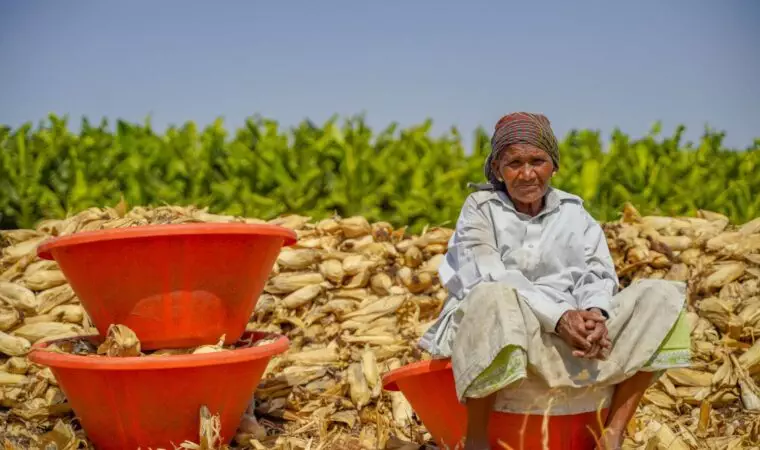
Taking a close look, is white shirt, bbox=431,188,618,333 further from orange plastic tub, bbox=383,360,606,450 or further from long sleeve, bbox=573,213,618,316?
orange plastic tub, bbox=383,360,606,450

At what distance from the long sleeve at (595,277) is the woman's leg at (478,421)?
1.46 feet

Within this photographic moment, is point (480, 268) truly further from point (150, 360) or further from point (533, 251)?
point (150, 360)

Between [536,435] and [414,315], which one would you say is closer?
[536,435]

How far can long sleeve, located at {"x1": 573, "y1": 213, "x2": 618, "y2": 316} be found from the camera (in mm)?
2917

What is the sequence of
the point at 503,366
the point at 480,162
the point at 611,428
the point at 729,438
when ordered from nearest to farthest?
the point at 503,366, the point at 611,428, the point at 729,438, the point at 480,162

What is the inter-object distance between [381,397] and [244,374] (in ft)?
2.63

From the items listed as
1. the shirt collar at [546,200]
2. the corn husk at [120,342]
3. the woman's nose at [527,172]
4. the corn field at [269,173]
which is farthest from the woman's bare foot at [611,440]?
the corn field at [269,173]

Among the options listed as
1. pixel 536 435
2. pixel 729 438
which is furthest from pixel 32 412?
pixel 729 438

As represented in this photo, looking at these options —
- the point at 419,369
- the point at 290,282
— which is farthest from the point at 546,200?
the point at 290,282

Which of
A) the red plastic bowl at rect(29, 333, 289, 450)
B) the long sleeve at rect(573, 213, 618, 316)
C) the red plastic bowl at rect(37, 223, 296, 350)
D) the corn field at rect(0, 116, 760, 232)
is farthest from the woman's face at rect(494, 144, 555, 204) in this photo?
the corn field at rect(0, 116, 760, 232)

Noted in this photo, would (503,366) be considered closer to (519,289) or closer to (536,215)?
(519,289)

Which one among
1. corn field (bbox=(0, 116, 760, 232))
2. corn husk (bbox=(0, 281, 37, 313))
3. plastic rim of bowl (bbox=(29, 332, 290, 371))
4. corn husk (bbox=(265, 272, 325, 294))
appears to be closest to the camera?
plastic rim of bowl (bbox=(29, 332, 290, 371))

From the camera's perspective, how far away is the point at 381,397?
13.0 feet

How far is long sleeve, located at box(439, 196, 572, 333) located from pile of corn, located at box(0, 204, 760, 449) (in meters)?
0.76
